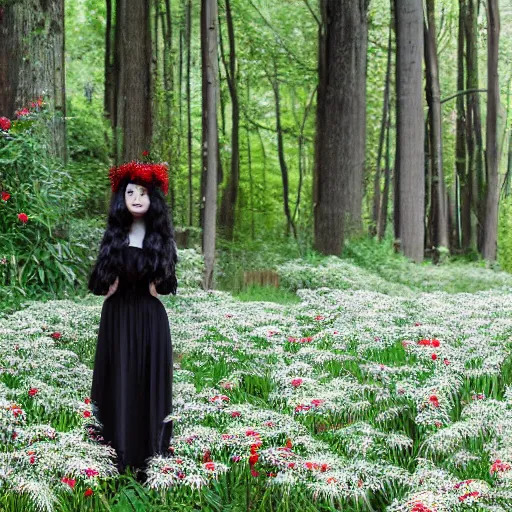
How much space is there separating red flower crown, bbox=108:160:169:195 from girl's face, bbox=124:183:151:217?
0.05 metres

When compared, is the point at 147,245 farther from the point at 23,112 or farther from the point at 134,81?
the point at 134,81

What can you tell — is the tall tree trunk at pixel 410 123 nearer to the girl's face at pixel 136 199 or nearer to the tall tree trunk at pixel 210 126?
the tall tree trunk at pixel 210 126

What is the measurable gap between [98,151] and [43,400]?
12.4 metres

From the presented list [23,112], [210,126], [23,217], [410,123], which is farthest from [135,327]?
[410,123]

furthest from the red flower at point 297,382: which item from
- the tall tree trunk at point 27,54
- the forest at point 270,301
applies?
the tall tree trunk at point 27,54

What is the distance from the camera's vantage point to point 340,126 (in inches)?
566

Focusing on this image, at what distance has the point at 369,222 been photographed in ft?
49.8

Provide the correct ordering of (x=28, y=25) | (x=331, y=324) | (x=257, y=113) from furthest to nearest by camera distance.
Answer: (x=257, y=113) < (x=28, y=25) < (x=331, y=324)

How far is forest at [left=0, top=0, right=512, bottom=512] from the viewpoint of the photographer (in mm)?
3367

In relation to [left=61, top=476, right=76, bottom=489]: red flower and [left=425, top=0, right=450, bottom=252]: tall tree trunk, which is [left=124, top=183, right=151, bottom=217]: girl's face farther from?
[left=425, top=0, right=450, bottom=252]: tall tree trunk

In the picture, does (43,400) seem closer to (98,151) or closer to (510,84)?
(98,151)

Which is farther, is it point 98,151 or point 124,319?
point 98,151

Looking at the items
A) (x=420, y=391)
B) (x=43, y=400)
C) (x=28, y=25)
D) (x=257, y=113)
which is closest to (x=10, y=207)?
(x=28, y=25)

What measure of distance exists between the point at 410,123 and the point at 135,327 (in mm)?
11386
